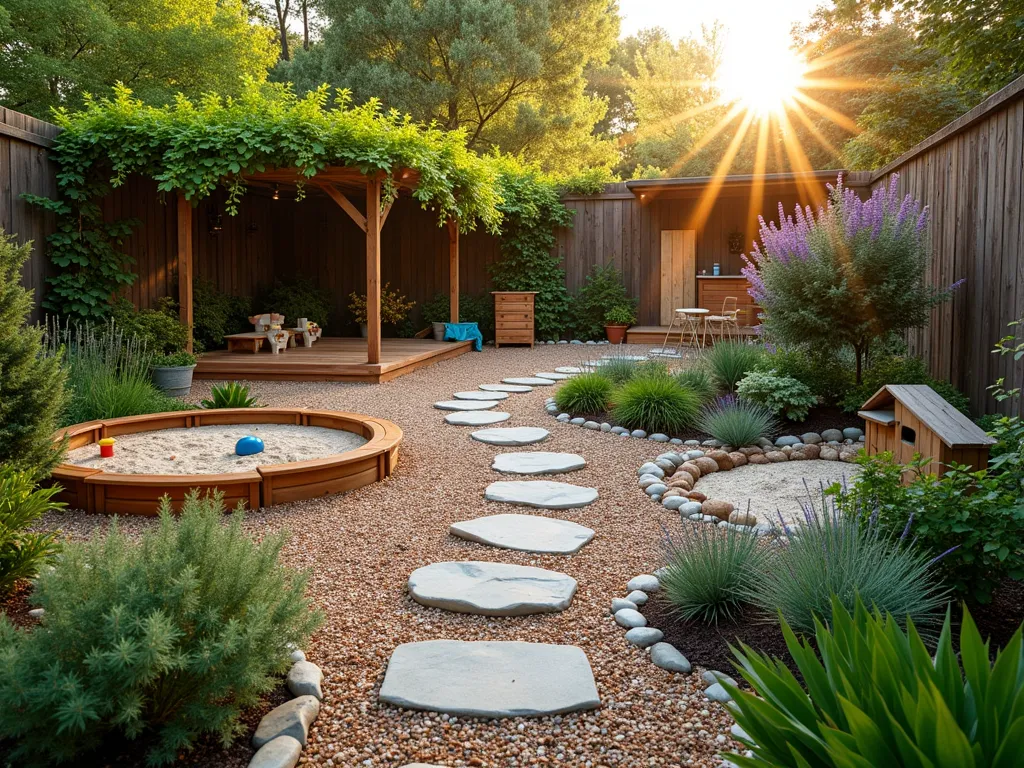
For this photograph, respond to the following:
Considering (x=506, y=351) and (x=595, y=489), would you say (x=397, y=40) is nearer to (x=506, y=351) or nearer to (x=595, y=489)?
(x=506, y=351)

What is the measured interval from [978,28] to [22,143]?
9550mm

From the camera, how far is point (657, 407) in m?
5.97

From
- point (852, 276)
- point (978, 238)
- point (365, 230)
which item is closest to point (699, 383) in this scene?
point (852, 276)

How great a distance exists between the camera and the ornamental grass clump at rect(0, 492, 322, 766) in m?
1.64


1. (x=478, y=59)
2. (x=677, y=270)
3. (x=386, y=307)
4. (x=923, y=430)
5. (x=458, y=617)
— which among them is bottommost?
(x=458, y=617)

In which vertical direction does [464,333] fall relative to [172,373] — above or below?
above

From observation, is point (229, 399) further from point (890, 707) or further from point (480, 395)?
point (890, 707)

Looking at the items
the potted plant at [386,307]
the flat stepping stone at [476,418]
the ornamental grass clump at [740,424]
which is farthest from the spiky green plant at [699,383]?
the potted plant at [386,307]

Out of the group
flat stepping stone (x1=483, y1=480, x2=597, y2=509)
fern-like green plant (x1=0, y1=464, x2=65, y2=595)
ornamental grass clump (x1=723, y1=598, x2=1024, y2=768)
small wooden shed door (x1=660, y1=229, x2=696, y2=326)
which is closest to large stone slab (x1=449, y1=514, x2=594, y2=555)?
flat stepping stone (x1=483, y1=480, x2=597, y2=509)

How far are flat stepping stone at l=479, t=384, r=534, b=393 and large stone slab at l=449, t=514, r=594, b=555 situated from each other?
413 cm

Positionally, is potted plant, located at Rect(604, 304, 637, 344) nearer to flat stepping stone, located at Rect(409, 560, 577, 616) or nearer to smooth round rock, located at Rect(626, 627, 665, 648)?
flat stepping stone, located at Rect(409, 560, 577, 616)

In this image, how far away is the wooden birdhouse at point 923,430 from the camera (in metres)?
3.51

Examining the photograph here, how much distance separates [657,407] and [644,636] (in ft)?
11.7

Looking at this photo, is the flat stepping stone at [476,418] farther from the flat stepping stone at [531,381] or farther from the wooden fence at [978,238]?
the wooden fence at [978,238]
